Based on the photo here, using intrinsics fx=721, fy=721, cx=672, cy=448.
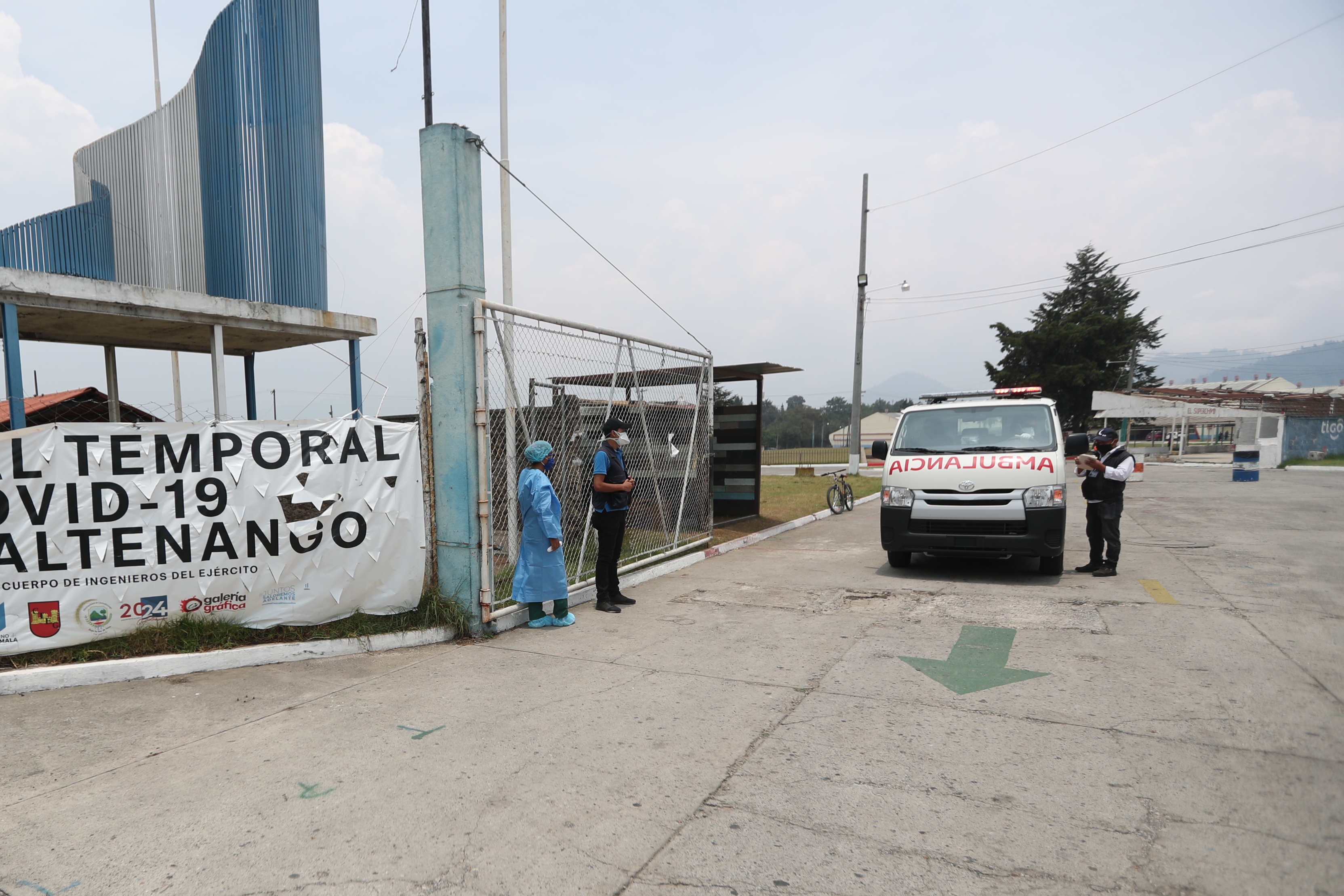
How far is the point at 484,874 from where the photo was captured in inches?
109

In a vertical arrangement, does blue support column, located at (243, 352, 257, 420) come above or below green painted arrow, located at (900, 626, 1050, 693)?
above

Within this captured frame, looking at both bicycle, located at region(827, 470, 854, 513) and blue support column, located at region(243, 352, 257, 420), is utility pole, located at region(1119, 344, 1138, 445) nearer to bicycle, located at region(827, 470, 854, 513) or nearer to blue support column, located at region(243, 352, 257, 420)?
bicycle, located at region(827, 470, 854, 513)

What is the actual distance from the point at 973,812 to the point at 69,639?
5.92m

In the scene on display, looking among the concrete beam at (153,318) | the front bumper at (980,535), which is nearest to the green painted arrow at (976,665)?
the front bumper at (980,535)

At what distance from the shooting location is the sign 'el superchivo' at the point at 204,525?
5055mm

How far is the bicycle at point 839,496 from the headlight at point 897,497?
679cm

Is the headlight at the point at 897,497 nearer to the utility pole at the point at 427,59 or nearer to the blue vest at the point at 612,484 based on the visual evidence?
the blue vest at the point at 612,484

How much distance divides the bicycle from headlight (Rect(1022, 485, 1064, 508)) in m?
7.48

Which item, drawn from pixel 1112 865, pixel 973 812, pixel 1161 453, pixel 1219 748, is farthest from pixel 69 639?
pixel 1161 453

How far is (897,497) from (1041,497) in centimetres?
147

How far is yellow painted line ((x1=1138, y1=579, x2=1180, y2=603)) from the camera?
6.92 m

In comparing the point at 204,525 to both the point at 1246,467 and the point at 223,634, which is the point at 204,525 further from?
the point at 1246,467

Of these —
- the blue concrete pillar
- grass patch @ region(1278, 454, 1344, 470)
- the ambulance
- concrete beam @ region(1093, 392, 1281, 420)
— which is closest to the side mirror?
the ambulance

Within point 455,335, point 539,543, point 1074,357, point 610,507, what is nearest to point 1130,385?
point 1074,357
